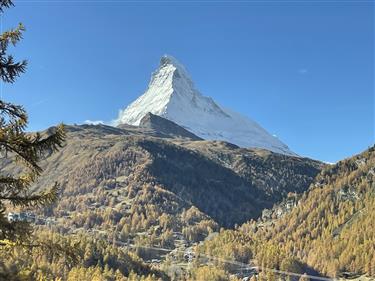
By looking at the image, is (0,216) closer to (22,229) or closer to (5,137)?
(22,229)

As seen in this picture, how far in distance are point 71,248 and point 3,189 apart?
3047 millimetres

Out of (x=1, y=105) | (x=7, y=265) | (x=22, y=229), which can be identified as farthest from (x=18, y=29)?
(x=7, y=265)

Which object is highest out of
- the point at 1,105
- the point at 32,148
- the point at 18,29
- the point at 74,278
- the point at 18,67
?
the point at 18,29

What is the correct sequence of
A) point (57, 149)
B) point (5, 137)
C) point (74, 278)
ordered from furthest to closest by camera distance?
1. point (74, 278)
2. point (57, 149)
3. point (5, 137)

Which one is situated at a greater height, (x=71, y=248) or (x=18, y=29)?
(x=18, y=29)

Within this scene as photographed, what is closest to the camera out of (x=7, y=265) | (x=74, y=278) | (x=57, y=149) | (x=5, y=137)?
(x=7, y=265)

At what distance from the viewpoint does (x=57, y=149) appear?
19016 millimetres

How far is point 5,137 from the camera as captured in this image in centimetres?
1775

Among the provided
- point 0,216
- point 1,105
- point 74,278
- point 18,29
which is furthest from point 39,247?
point 74,278

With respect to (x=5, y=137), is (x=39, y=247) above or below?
below

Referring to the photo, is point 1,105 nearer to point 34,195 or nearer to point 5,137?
point 5,137

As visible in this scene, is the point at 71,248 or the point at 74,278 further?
the point at 74,278

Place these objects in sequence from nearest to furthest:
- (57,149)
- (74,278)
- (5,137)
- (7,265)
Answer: (7,265) → (5,137) → (57,149) → (74,278)

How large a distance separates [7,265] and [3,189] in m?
3.10
